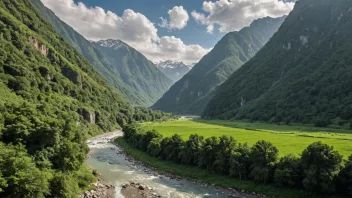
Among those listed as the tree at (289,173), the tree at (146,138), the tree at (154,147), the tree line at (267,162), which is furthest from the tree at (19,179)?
the tree at (146,138)

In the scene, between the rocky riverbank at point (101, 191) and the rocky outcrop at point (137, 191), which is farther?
the rocky outcrop at point (137, 191)

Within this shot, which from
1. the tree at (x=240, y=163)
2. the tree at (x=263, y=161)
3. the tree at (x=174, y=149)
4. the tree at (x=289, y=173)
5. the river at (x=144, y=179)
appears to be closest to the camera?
the tree at (x=289, y=173)

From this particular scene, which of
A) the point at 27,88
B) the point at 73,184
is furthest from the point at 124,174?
the point at 27,88

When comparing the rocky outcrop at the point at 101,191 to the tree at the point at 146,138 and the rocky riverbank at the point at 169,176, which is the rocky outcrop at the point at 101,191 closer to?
the rocky riverbank at the point at 169,176

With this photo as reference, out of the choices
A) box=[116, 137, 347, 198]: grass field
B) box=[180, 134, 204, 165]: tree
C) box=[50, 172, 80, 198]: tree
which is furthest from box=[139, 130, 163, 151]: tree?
box=[50, 172, 80, 198]: tree

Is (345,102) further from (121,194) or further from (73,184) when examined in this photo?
(73,184)
